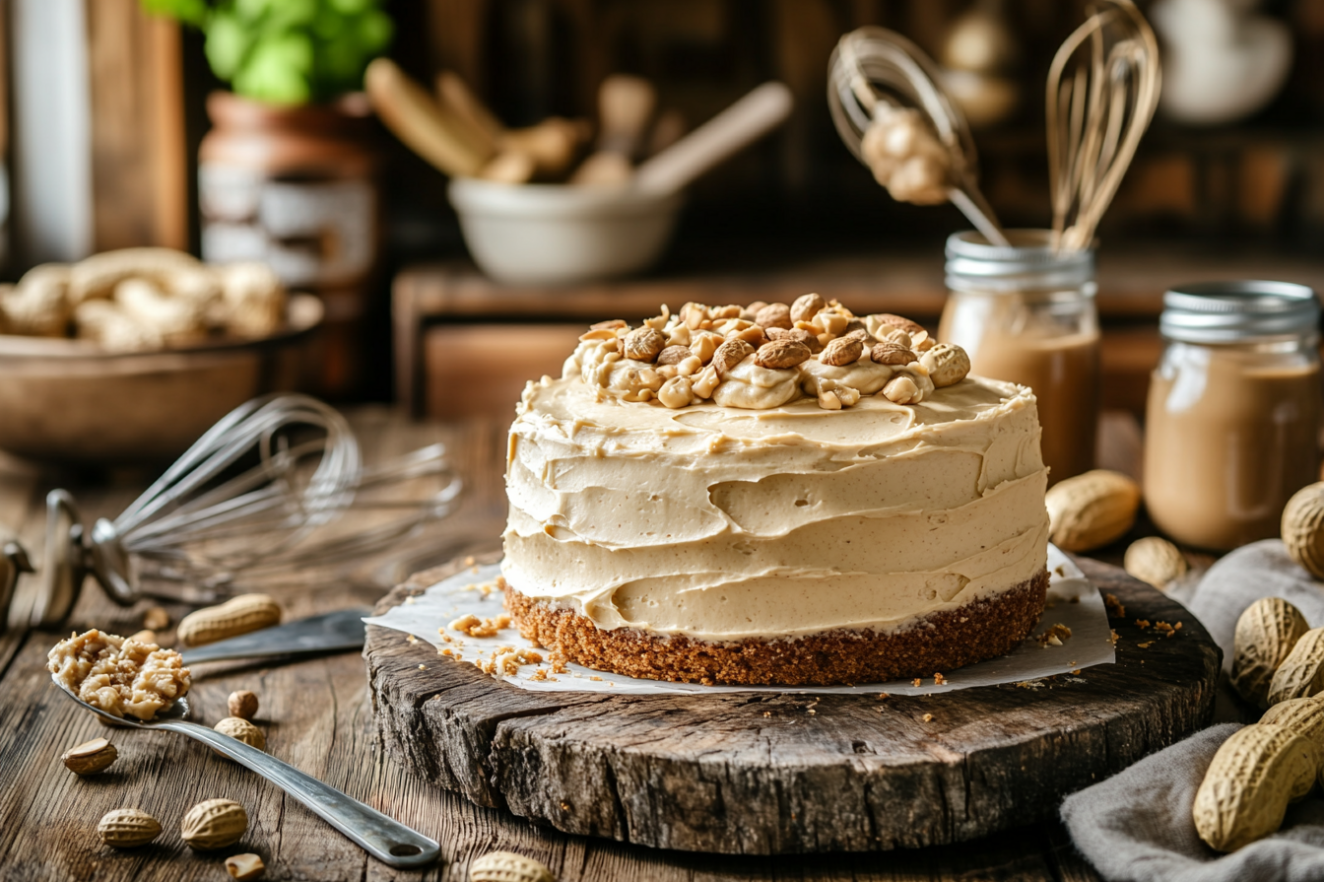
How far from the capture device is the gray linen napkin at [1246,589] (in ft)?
4.69

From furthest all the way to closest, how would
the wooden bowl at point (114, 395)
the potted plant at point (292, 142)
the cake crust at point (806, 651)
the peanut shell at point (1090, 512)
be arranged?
the potted plant at point (292, 142)
the wooden bowl at point (114, 395)
the peanut shell at point (1090, 512)
the cake crust at point (806, 651)

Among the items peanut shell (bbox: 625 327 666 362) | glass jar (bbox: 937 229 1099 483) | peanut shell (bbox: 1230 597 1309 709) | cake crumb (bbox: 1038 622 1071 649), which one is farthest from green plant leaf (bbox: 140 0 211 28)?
peanut shell (bbox: 1230 597 1309 709)

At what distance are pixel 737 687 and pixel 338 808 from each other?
1.11 ft

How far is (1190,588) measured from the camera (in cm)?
157

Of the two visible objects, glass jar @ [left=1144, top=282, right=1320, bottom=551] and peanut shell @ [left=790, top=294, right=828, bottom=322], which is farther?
glass jar @ [left=1144, top=282, right=1320, bottom=551]

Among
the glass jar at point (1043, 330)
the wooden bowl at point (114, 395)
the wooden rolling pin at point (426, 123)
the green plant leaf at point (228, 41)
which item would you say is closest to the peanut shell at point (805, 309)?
the glass jar at point (1043, 330)

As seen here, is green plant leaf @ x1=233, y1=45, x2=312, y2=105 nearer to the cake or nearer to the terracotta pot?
the terracotta pot

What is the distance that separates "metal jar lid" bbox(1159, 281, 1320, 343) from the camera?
5.29ft

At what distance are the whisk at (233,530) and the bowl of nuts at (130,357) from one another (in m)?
0.09

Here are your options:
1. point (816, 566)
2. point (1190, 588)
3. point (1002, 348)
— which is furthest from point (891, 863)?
point (1002, 348)

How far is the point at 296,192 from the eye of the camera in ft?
8.68

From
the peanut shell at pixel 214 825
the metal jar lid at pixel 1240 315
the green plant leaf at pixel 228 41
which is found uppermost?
the green plant leaf at pixel 228 41

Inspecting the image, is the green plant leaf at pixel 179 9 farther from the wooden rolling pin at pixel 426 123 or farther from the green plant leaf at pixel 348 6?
the wooden rolling pin at pixel 426 123

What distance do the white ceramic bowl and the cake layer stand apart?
1390 mm
